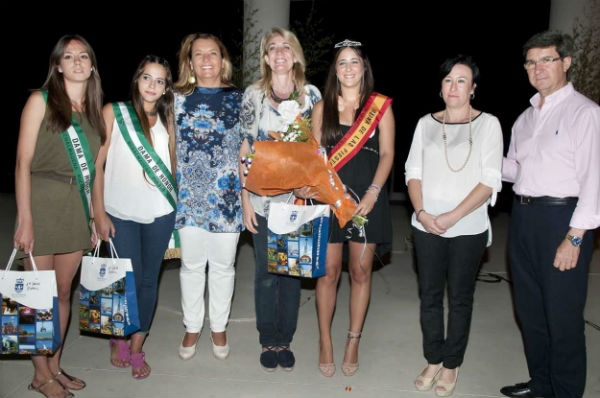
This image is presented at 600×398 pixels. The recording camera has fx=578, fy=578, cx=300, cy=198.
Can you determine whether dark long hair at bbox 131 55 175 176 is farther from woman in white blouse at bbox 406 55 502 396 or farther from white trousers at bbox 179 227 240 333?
woman in white blouse at bbox 406 55 502 396

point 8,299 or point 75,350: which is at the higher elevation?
point 8,299

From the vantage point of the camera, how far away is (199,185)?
2838 millimetres

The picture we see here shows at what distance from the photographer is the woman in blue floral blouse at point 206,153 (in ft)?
9.21

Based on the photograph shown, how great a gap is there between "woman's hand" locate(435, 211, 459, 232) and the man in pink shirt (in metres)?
0.30

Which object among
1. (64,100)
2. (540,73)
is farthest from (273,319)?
(540,73)

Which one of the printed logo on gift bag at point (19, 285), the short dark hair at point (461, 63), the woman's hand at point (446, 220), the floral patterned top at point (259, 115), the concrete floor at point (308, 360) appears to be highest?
the short dark hair at point (461, 63)

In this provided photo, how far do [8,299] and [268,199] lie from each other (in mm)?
1215

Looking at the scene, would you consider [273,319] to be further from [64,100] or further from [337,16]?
[337,16]

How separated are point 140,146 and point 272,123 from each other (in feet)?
2.05

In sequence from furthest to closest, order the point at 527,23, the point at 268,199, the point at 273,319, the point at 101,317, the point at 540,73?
the point at 527,23 → the point at 273,319 → the point at 268,199 → the point at 101,317 → the point at 540,73

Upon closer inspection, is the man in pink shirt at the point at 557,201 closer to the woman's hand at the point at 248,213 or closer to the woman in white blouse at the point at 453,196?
the woman in white blouse at the point at 453,196

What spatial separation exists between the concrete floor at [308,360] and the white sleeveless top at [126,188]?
2.67 feet

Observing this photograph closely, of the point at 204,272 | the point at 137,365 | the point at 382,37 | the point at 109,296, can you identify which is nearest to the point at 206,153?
the point at 204,272

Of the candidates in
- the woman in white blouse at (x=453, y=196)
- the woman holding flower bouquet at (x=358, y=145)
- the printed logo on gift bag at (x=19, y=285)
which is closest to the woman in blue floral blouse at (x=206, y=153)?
the woman holding flower bouquet at (x=358, y=145)
